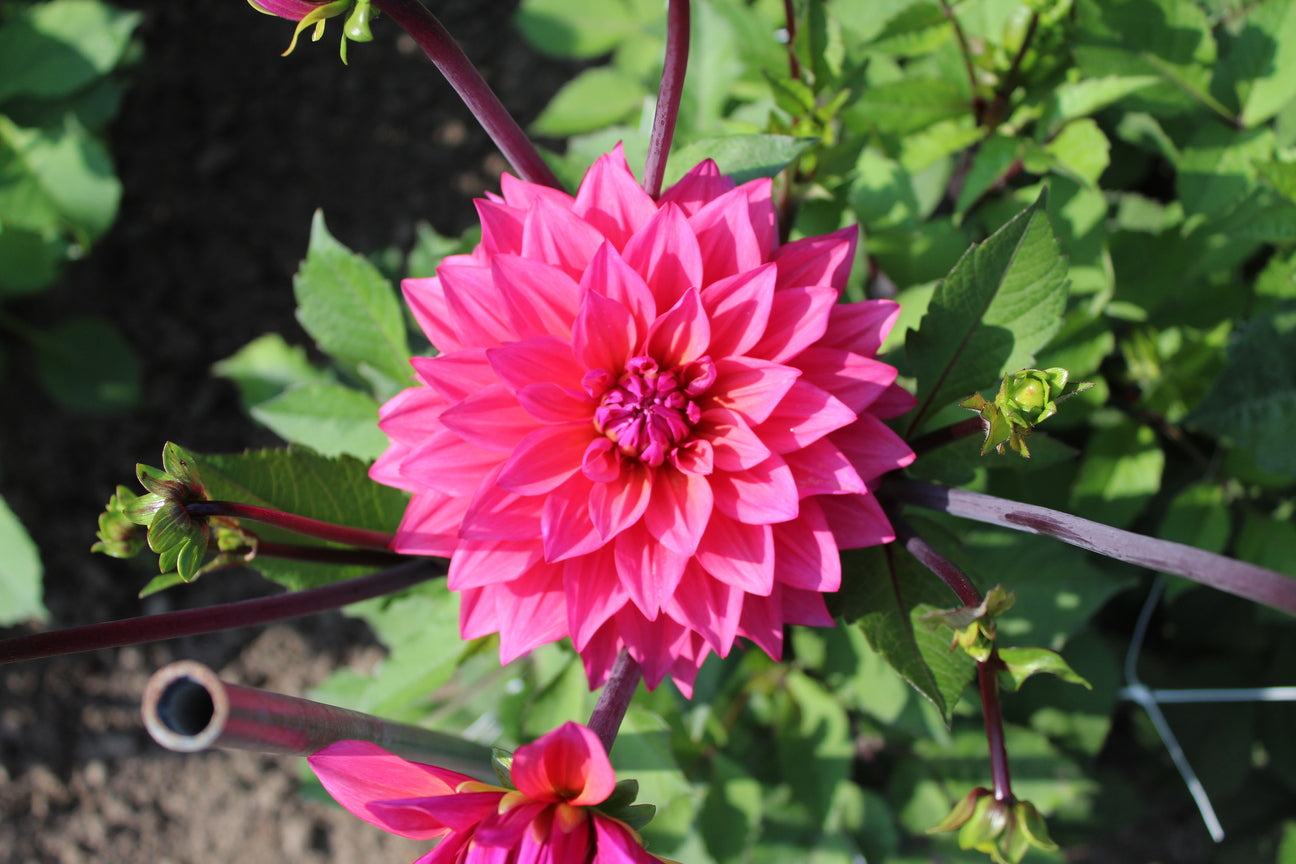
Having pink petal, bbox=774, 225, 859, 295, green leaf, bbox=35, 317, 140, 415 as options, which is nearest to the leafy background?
pink petal, bbox=774, 225, 859, 295

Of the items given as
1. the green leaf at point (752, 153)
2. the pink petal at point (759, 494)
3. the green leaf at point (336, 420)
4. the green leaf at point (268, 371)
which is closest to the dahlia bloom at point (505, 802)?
the pink petal at point (759, 494)

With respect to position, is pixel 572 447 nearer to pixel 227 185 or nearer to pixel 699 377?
pixel 699 377

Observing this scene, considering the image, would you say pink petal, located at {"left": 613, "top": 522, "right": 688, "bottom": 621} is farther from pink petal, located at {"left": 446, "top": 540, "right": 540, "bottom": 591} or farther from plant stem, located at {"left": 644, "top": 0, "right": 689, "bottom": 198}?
plant stem, located at {"left": 644, "top": 0, "right": 689, "bottom": 198}

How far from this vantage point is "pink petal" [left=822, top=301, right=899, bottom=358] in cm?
77

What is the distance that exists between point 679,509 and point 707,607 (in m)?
0.09

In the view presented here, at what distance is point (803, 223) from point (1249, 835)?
1.69m

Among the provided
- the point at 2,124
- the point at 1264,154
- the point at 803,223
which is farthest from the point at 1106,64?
the point at 2,124

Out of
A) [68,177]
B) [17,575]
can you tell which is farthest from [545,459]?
[68,177]

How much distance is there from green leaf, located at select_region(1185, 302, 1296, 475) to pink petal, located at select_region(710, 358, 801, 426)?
0.76 meters

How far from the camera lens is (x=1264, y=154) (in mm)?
1173

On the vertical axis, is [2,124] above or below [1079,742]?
above

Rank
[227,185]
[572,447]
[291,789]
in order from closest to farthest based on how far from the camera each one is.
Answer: [572,447], [291,789], [227,185]

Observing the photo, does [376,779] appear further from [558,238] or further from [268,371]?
[268,371]

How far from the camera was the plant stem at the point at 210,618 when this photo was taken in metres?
0.62
